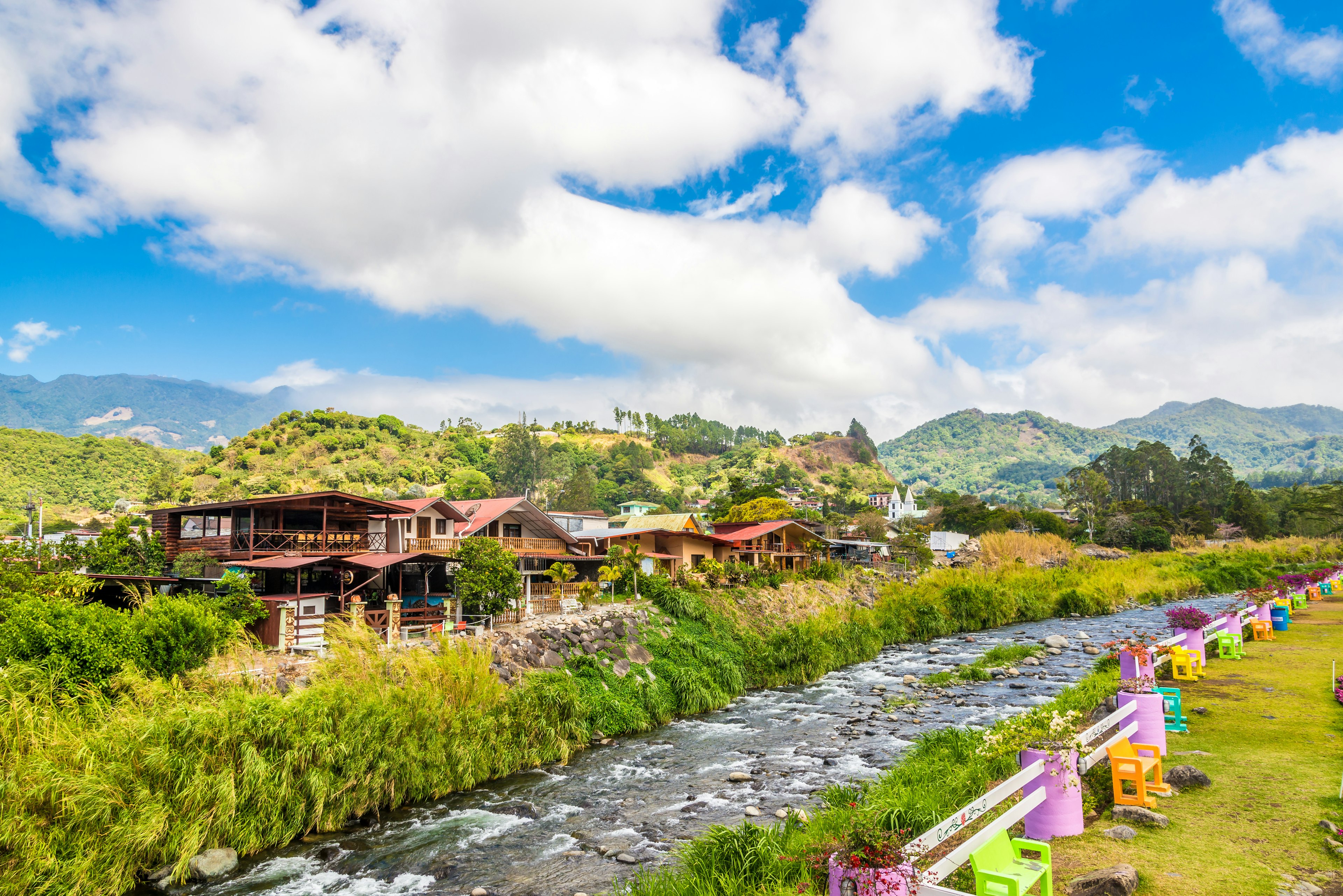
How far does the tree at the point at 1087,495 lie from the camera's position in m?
97.0

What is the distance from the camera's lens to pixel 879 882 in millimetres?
5004

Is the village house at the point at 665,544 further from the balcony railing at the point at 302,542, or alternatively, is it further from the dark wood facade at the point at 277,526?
the balcony railing at the point at 302,542

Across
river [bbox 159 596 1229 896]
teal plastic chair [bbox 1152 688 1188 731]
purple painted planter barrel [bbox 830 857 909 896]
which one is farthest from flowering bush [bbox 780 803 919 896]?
teal plastic chair [bbox 1152 688 1188 731]

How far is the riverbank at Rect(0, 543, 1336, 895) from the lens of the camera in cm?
996

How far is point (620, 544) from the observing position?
4219cm

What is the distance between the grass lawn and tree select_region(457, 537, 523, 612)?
19.4 m

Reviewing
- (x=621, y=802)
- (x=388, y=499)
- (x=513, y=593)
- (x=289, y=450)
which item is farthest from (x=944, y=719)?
(x=289, y=450)

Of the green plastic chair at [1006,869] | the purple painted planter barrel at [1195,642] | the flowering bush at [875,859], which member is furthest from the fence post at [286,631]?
the purple painted planter barrel at [1195,642]

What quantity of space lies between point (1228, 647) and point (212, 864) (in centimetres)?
2346

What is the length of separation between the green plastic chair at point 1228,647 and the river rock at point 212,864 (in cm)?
2284

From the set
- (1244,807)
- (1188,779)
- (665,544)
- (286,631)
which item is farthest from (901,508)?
(1244,807)

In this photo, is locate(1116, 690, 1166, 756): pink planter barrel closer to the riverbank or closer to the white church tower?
the riverbank

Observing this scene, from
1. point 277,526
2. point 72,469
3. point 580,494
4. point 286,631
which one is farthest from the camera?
point 580,494

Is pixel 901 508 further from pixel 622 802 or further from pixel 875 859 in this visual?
pixel 875 859
